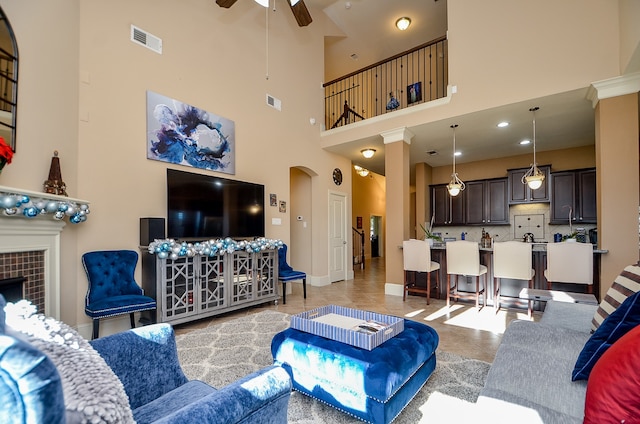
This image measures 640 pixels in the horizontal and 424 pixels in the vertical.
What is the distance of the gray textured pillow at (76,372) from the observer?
58 centimetres

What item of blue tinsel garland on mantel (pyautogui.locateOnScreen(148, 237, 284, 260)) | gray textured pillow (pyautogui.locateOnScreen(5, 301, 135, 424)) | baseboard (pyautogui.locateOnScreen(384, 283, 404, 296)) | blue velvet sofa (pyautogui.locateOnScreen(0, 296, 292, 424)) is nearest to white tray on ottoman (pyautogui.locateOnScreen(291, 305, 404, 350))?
blue velvet sofa (pyautogui.locateOnScreen(0, 296, 292, 424))

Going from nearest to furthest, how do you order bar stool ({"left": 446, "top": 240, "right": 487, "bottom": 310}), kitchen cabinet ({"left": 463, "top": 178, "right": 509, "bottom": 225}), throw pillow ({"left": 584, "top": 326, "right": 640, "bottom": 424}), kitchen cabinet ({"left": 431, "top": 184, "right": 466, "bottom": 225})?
1. throw pillow ({"left": 584, "top": 326, "right": 640, "bottom": 424})
2. bar stool ({"left": 446, "top": 240, "right": 487, "bottom": 310})
3. kitchen cabinet ({"left": 463, "top": 178, "right": 509, "bottom": 225})
4. kitchen cabinet ({"left": 431, "top": 184, "right": 466, "bottom": 225})

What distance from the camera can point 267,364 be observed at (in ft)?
8.42

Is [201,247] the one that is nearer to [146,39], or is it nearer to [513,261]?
[146,39]

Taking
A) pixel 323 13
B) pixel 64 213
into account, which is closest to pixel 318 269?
pixel 64 213

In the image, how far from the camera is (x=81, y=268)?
3170 mm

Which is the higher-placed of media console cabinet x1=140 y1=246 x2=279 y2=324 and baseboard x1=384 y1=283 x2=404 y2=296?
media console cabinet x1=140 y1=246 x2=279 y2=324

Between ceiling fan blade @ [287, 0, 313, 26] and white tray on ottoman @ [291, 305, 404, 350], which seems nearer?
white tray on ottoman @ [291, 305, 404, 350]

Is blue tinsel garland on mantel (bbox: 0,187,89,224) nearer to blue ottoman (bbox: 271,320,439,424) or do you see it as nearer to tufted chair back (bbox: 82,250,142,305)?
tufted chair back (bbox: 82,250,142,305)

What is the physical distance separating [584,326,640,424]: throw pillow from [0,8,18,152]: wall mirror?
401 cm

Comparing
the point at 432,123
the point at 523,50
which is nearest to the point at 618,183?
Result: the point at 523,50

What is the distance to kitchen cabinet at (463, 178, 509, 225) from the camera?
7023 mm

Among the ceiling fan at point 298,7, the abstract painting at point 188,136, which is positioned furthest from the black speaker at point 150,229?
the ceiling fan at point 298,7

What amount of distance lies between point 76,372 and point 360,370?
1385 millimetres
